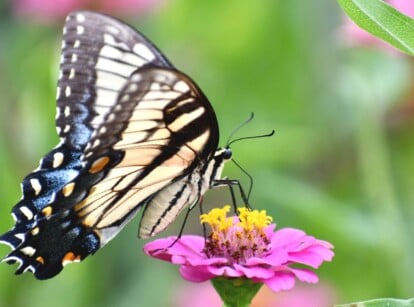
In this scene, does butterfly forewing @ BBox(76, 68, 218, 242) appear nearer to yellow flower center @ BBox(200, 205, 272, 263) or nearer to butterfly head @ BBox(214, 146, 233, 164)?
butterfly head @ BBox(214, 146, 233, 164)

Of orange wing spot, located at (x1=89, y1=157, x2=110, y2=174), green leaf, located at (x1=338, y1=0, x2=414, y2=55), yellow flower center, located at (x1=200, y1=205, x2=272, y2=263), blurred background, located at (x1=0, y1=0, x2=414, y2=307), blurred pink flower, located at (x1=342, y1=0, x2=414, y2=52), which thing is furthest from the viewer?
blurred background, located at (x1=0, y1=0, x2=414, y2=307)

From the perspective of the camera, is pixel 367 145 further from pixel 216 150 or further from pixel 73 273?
pixel 216 150

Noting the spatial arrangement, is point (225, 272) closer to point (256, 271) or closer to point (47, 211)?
point (256, 271)

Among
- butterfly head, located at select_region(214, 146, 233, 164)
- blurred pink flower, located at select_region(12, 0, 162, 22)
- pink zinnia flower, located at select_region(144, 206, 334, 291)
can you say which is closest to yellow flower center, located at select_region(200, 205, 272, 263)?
pink zinnia flower, located at select_region(144, 206, 334, 291)

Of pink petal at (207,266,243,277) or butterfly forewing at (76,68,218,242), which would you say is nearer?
pink petal at (207,266,243,277)

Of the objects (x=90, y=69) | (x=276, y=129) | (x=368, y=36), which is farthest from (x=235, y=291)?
(x=276, y=129)

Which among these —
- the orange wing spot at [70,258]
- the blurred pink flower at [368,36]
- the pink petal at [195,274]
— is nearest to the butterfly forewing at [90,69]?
the orange wing spot at [70,258]

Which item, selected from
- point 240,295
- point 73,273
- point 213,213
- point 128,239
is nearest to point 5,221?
point 73,273
